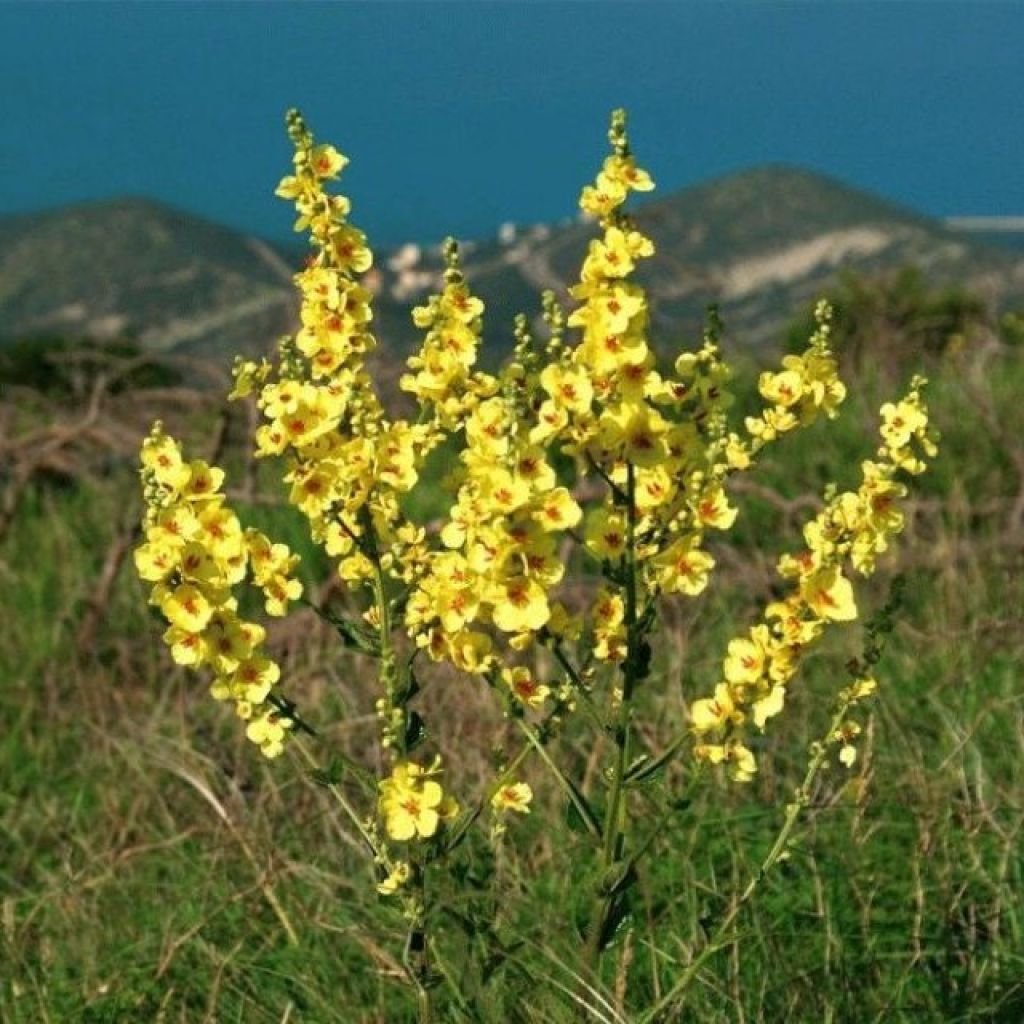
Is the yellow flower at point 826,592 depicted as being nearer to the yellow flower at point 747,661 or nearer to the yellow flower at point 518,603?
the yellow flower at point 747,661

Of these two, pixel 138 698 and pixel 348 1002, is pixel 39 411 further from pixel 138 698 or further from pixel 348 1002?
pixel 348 1002

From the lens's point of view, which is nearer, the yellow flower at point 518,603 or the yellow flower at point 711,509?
the yellow flower at point 518,603

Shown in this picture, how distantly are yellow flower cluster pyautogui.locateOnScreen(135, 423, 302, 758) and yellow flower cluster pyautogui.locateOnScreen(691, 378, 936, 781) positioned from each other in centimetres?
55

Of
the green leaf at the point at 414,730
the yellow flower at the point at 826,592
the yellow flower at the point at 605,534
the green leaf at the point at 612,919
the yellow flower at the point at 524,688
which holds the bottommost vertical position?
the green leaf at the point at 612,919

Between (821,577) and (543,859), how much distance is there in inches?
55.1

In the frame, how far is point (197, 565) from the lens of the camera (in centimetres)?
220

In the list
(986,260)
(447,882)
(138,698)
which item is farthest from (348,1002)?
(986,260)

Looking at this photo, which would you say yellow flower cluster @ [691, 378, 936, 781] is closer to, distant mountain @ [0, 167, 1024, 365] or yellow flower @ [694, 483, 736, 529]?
yellow flower @ [694, 483, 736, 529]

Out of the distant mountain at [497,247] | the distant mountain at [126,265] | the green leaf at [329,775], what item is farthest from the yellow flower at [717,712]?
the distant mountain at [126,265]

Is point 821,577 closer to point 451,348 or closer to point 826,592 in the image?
point 826,592

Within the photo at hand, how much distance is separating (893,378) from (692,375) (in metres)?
6.75

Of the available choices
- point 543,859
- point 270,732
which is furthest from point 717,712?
point 543,859

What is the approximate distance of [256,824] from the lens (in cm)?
361

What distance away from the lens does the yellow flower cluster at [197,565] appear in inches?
85.6
